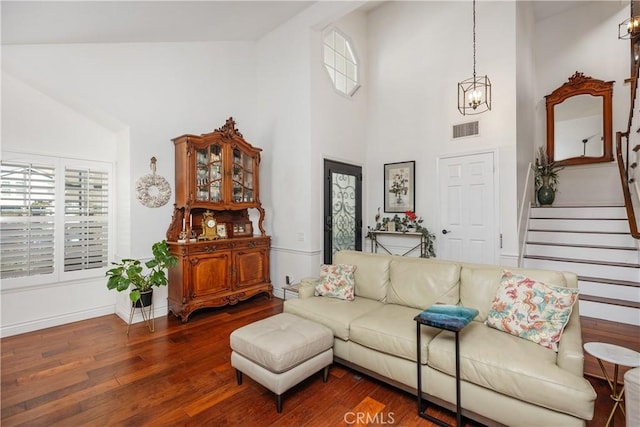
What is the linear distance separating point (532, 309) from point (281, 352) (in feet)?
5.56

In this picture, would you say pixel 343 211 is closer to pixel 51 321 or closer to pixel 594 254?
pixel 594 254

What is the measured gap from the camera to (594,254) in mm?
4125

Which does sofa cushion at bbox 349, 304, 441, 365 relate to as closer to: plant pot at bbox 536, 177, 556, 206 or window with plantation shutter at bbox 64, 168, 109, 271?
window with plantation shutter at bbox 64, 168, 109, 271

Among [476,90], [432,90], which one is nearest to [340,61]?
[432,90]

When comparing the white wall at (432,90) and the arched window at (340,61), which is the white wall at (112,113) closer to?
the arched window at (340,61)

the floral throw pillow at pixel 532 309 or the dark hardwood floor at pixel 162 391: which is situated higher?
the floral throw pillow at pixel 532 309

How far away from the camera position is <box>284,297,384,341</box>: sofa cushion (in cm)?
251

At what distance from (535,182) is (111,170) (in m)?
6.82

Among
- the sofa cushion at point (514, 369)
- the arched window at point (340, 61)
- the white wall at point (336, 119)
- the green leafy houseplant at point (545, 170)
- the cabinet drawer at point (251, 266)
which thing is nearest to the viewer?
the sofa cushion at point (514, 369)

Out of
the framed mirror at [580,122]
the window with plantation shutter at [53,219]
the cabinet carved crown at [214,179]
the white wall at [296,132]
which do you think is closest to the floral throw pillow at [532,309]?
the white wall at [296,132]

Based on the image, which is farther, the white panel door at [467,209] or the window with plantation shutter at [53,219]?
the white panel door at [467,209]

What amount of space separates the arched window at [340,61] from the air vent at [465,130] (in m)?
1.90

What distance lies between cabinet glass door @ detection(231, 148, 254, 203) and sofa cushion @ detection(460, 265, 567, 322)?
3084 mm

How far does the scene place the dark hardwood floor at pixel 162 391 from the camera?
6.57 ft
